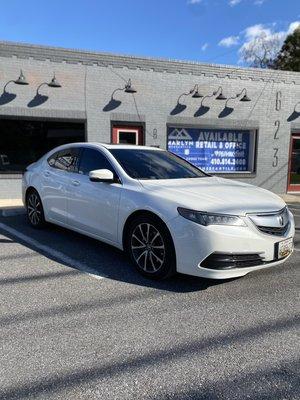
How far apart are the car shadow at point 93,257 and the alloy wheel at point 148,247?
0.59 feet

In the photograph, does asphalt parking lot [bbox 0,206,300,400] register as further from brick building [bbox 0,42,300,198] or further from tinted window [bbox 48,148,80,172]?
brick building [bbox 0,42,300,198]

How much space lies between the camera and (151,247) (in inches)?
185

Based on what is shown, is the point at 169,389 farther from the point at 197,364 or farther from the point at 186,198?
the point at 186,198

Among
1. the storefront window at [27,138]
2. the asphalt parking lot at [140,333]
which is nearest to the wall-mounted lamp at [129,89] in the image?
the storefront window at [27,138]

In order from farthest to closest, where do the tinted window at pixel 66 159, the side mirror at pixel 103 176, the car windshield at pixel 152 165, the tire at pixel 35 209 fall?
the tire at pixel 35 209, the tinted window at pixel 66 159, the car windshield at pixel 152 165, the side mirror at pixel 103 176

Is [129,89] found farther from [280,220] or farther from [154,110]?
[280,220]

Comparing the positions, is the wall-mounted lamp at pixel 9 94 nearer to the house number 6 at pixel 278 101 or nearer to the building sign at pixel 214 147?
the building sign at pixel 214 147

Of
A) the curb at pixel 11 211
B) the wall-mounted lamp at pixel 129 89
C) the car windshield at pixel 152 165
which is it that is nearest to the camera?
the car windshield at pixel 152 165

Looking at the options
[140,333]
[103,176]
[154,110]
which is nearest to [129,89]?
[154,110]

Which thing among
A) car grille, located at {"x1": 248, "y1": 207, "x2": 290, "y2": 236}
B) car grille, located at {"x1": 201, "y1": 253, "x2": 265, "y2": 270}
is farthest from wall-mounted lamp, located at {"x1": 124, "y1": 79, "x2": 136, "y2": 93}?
car grille, located at {"x1": 201, "y1": 253, "x2": 265, "y2": 270}

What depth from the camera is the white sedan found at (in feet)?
13.9

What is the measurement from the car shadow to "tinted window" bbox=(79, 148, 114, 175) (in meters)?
1.12

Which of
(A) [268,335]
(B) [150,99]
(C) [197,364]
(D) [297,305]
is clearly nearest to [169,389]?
(C) [197,364]

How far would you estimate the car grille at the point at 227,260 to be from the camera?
4.20m
